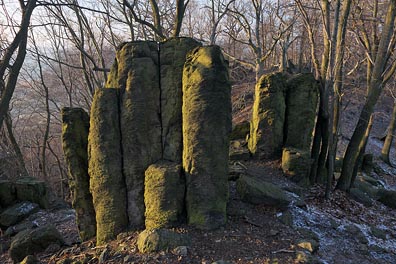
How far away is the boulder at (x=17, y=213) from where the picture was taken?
9.27 metres

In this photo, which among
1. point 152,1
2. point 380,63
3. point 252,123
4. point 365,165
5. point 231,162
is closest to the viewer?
point 380,63

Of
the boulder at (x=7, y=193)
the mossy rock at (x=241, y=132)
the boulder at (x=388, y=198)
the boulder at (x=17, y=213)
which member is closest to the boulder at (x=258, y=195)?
the mossy rock at (x=241, y=132)

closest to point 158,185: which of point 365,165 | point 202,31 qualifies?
point 365,165

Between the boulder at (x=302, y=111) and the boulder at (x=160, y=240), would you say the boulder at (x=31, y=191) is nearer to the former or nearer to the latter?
the boulder at (x=160, y=240)

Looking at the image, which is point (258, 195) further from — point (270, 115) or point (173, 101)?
point (270, 115)

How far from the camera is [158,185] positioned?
5.66m

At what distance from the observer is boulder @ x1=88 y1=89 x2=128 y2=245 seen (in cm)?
604

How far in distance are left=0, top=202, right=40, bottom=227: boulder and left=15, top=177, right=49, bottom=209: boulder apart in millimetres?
292

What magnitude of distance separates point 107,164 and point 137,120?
110 cm

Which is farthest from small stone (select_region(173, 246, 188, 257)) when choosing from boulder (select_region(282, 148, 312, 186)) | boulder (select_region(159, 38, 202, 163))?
boulder (select_region(282, 148, 312, 186))

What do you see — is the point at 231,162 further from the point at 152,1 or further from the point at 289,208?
the point at 152,1

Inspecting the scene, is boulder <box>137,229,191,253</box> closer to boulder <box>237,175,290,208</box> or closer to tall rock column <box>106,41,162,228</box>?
tall rock column <box>106,41,162,228</box>

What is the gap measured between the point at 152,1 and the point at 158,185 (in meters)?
8.61

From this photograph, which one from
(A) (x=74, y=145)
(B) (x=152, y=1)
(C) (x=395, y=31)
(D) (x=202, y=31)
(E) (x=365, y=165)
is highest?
(D) (x=202, y=31)
